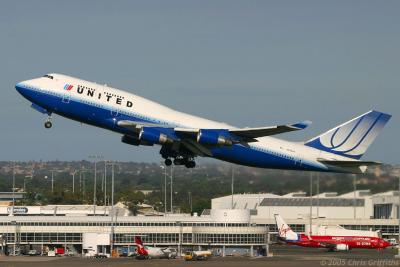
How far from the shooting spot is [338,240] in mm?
149500

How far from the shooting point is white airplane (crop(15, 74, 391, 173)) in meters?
82.1

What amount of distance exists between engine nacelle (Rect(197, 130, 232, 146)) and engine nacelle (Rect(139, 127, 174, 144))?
10.3ft

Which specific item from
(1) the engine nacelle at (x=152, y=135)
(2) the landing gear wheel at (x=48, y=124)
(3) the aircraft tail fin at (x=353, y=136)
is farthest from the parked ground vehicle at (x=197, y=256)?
(2) the landing gear wheel at (x=48, y=124)

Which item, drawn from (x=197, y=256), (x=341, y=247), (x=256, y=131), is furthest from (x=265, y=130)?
(x=341, y=247)

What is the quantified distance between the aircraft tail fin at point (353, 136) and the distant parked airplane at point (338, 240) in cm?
5863

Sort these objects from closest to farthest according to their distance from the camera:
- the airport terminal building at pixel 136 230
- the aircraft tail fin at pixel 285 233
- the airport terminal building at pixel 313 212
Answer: the airport terminal building at pixel 136 230
the aircraft tail fin at pixel 285 233
the airport terminal building at pixel 313 212

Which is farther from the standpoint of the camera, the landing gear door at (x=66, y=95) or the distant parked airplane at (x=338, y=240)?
the distant parked airplane at (x=338, y=240)

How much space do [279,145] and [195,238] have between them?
67.2 meters

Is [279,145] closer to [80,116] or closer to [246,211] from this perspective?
[80,116]

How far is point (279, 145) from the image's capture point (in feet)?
289

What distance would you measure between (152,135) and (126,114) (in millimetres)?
2970

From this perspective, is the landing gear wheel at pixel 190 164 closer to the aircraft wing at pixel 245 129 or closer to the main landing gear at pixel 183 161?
the main landing gear at pixel 183 161

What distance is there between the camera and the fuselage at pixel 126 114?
8206 cm

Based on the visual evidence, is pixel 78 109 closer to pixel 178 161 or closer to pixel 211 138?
pixel 178 161
